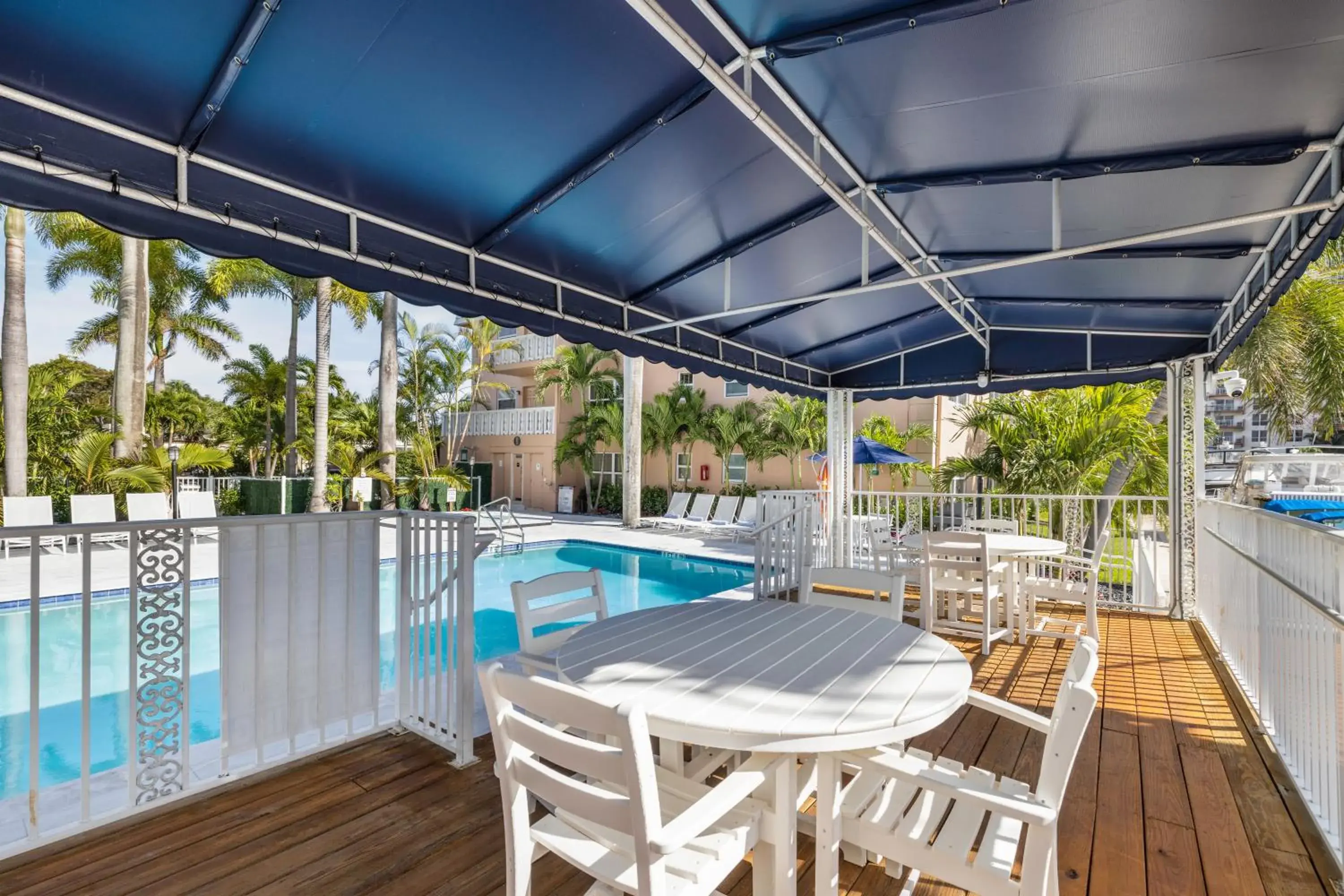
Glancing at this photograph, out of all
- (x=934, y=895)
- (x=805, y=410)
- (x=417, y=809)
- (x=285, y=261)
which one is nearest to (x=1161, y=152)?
(x=934, y=895)

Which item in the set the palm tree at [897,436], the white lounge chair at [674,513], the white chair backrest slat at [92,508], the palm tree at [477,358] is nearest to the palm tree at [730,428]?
the white lounge chair at [674,513]

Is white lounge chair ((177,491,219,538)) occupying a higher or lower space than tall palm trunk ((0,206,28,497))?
lower

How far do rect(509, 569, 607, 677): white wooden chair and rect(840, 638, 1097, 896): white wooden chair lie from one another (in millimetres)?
1063

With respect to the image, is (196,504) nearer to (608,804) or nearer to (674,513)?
(674,513)

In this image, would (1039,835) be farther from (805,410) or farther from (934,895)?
(805,410)

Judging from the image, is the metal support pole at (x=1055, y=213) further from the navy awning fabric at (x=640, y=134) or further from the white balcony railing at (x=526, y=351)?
the white balcony railing at (x=526, y=351)

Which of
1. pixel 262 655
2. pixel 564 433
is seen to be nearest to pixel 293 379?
pixel 564 433

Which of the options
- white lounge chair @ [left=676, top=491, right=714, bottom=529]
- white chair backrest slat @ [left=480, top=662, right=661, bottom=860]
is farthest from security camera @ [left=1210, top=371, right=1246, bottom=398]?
white lounge chair @ [left=676, top=491, right=714, bottom=529]

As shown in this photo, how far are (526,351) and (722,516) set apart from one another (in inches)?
418

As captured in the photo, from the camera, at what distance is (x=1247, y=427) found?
132 ft

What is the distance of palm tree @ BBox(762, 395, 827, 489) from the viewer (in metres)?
15.6

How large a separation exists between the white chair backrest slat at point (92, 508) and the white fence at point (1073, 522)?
10.5m

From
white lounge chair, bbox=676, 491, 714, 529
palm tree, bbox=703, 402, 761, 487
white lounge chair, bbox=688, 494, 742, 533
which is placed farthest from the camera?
palm tree, bbox=703, 402, 761, 487

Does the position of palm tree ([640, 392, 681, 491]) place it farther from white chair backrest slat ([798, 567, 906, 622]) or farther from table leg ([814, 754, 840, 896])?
table leg ([814, 754, 840, 896])
